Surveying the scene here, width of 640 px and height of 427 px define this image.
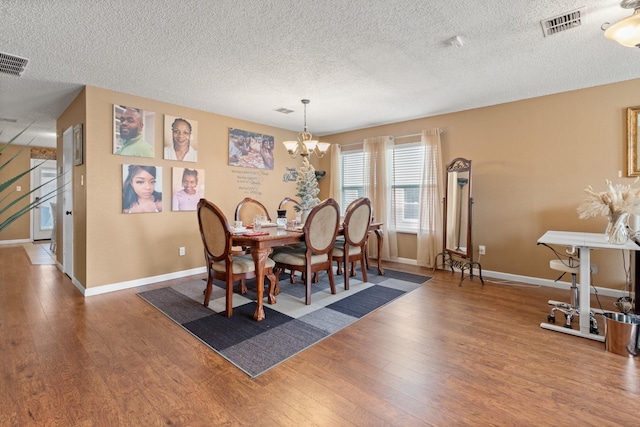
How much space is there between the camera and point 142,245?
410 centimetres

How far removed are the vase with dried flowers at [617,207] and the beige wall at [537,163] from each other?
1.50 meters

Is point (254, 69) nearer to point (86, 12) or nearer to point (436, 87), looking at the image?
point (86, 12)

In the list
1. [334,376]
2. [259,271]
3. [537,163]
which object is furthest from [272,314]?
[537,163]

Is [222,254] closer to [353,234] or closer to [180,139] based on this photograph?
[353,234]

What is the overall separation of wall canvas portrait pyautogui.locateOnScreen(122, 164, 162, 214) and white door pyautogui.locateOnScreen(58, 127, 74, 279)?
3.00 feet

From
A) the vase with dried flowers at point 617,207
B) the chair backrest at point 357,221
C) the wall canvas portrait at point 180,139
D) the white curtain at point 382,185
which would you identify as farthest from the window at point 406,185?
the wall canvas portrait at point 180,139

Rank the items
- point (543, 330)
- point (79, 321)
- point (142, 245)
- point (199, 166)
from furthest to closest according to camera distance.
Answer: point (199, 166) → point (142, 245) → point (79, 321) → point (543, 330)

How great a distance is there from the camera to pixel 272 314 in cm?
307

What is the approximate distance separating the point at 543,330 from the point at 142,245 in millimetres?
4455

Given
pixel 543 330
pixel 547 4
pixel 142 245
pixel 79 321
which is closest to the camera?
pixel 547 4

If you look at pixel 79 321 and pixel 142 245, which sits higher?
pixel 142 245

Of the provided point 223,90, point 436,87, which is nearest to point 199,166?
point 223,90

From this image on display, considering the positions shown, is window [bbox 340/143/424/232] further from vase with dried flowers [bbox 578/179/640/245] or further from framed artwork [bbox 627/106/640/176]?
vase with dried flowers [bbox 578/179/640/245]

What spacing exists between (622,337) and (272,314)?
9.09ft
